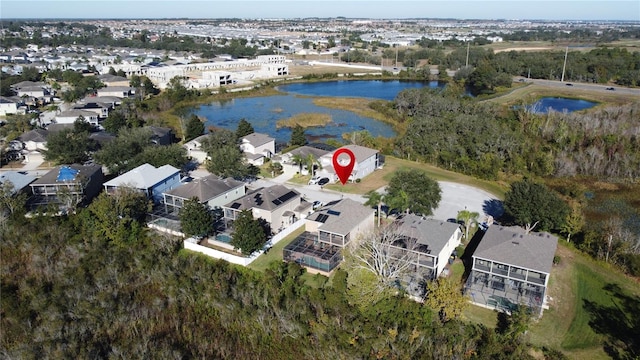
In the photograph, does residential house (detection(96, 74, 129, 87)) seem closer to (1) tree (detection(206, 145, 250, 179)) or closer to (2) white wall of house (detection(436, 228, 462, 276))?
(1) tree (detection(206, 145, 250, 179))

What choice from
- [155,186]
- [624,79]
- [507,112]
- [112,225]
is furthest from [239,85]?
[624,79]

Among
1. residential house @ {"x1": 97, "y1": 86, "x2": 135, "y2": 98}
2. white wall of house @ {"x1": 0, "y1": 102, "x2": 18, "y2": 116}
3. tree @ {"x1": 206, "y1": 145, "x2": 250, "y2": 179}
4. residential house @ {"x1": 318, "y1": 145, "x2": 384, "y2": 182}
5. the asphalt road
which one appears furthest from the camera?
the asphalt road

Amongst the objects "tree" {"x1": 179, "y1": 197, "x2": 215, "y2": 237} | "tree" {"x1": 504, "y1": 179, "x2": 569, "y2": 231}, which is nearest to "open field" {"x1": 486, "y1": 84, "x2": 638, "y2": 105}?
"tree" {"x1": 504, "y1": 179, "x2": 569, "y2": 231}

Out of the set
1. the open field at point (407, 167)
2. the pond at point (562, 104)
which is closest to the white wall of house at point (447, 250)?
the open field at point (407, 167)

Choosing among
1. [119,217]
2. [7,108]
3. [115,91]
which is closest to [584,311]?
[119,217]

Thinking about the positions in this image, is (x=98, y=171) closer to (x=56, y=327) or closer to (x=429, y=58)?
(x=56, y=327)

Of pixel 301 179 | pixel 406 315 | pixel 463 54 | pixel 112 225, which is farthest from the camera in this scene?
pixel 463 54

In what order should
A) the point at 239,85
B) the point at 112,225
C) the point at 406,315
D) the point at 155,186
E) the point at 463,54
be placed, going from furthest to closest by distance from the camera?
the point at 463,54, the point at 239,85, the point at 155,186, the point at 112,225, the point at 406,315
